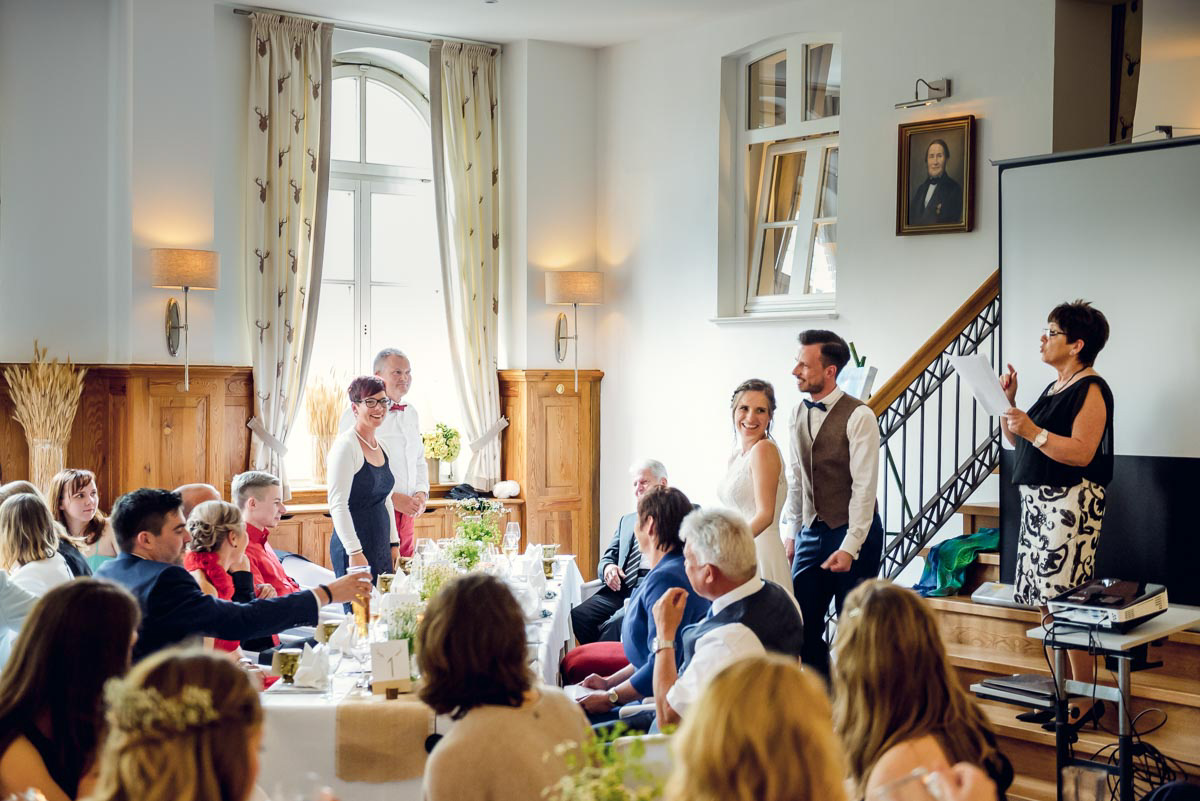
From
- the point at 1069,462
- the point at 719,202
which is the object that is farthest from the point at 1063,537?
the point at 719,202

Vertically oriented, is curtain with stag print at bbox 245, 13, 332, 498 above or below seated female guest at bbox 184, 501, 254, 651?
above

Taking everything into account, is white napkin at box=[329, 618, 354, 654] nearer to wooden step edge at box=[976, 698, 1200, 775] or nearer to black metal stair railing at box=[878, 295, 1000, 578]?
wooden step edge at box=[976, 698, 1200, 775]

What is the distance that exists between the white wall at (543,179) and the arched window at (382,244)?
0.57 meters

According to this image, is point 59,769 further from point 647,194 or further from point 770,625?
point 647,194

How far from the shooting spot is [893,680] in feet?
7.70

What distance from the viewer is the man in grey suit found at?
19.2ft

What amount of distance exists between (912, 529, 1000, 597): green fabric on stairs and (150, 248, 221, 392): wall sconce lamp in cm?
441

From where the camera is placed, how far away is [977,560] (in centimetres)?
564

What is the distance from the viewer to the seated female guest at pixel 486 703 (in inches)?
94.6

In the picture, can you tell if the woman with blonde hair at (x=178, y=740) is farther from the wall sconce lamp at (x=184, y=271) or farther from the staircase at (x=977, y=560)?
the wall sconce lamp at (x=184, y=271)

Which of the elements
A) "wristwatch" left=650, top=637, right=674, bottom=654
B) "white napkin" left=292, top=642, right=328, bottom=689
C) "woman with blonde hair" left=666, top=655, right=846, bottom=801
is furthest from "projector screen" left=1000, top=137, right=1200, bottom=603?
"woman with blonde hair" left=666, top=655, right=846, bottom=801

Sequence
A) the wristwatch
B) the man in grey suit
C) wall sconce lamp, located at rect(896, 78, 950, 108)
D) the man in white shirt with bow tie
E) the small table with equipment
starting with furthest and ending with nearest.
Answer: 1. wall sconce lamp, located at rect(896, 78, 950, 108)
2. the man in white shirt with bow tie
3. the man in grey suit
4. the small table with equipment
5. the wristwatch

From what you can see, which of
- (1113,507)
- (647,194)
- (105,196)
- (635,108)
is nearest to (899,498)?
(1113,507)

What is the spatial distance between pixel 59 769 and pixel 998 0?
582 centimetres
